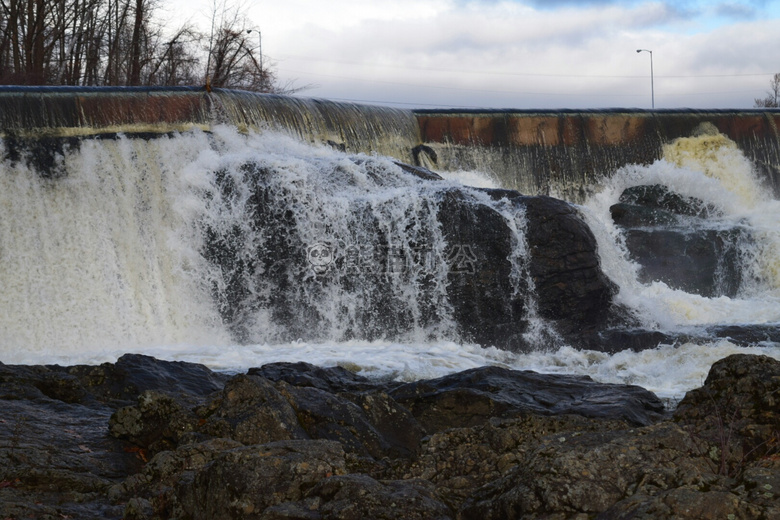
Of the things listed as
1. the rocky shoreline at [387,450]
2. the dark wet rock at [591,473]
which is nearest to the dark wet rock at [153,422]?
the rocky shoreline at [387,450]

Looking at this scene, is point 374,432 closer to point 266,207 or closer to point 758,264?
point 266,207

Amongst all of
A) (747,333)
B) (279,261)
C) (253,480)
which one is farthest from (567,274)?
(253,480)

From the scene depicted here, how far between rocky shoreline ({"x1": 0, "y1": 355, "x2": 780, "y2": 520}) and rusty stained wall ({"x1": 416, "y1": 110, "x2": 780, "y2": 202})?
1211cm

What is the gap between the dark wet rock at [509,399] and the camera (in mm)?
7051

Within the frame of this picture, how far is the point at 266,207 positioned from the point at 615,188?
1062 cm

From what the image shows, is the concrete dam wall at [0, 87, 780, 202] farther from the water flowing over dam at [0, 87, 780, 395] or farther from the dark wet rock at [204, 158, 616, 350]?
the dark wet rock at [204, 158, 616, 350]

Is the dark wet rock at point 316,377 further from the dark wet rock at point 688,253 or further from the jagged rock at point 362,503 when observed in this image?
the dark wet rock at point 688,253

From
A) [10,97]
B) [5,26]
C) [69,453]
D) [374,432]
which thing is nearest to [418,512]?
[374,432]

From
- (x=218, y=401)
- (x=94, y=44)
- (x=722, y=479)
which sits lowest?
(x=218, y=401)

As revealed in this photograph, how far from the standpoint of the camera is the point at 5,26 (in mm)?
25594

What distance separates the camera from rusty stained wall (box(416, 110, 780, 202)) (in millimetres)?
19672

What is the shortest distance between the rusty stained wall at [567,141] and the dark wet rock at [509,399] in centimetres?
1152

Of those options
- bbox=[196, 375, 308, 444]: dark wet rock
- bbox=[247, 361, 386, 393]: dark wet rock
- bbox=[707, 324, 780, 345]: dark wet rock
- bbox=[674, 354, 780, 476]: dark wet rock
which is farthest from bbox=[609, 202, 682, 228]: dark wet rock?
bbox=[196, 375, 308, 444]: dark wet rock

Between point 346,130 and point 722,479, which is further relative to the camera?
point 346,130
